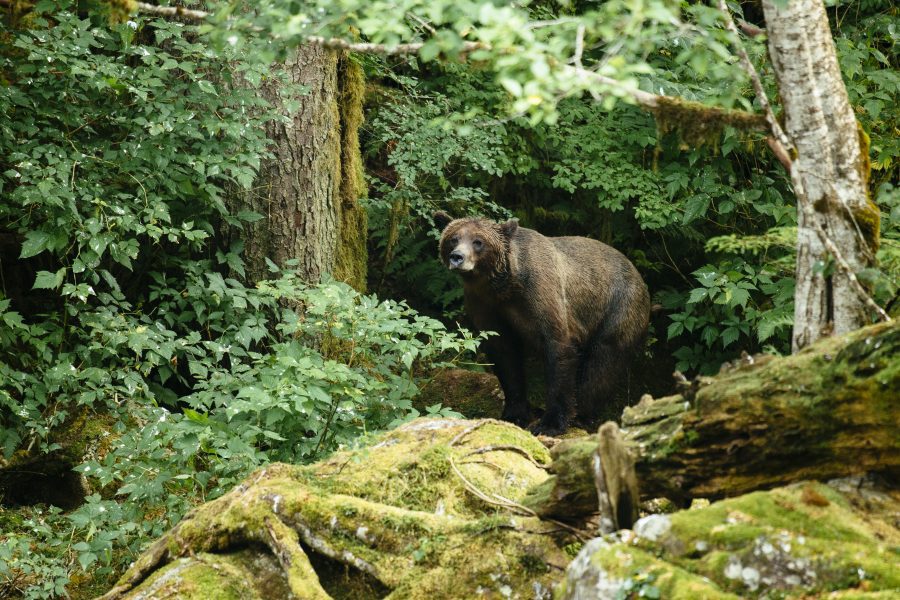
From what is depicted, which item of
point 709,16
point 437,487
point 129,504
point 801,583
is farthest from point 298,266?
point 801,583

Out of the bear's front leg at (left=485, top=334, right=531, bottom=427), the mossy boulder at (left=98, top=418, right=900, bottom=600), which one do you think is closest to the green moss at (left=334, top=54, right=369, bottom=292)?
the bear's front leg at (left=485, top=334, right=531, bottom=427)

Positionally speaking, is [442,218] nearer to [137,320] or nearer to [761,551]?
[137,320]

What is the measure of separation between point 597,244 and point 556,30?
18.5 feet

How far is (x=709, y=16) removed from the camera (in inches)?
126

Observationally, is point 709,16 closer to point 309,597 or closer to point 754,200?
point 309,597

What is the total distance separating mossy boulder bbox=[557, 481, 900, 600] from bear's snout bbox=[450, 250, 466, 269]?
463 centimetres

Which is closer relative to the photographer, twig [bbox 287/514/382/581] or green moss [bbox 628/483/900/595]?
green moss [bbox 628/483/900/595]

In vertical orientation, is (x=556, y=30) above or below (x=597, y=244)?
above

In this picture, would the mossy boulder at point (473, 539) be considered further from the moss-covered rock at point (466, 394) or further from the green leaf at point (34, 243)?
the moss-covered rock at point (466, 394)

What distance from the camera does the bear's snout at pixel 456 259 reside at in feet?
24.8

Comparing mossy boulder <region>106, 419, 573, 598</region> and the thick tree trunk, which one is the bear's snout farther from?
mossy boulder <region>106, 419, 573, 598</region>

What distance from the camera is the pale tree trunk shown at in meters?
3.89

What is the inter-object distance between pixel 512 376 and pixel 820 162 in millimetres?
4673

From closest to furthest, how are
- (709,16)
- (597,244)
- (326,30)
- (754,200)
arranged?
(709,16)
(326,30)
(754,200)
(597,244)
